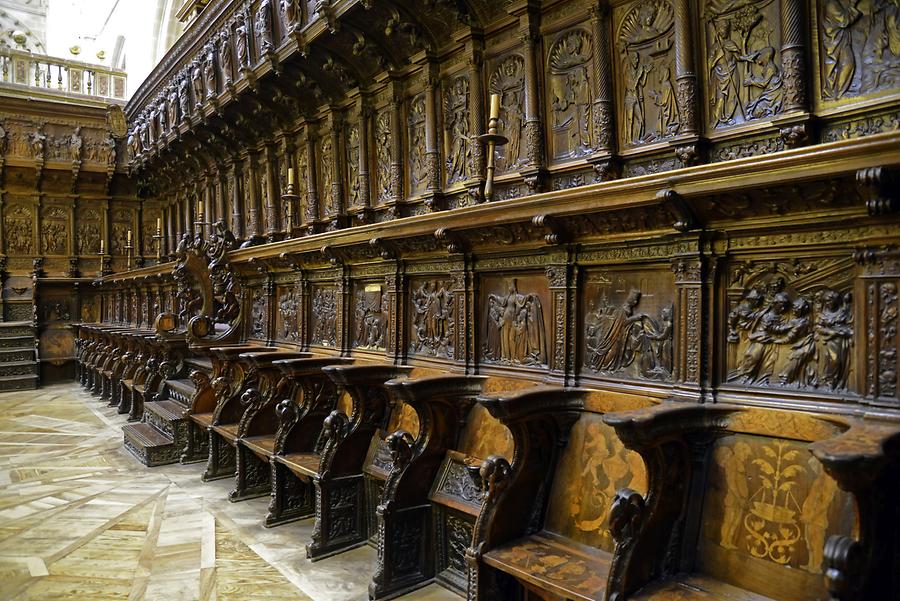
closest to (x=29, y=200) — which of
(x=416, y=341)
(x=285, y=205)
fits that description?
(x=285, y=205)

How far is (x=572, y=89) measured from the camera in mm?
3576

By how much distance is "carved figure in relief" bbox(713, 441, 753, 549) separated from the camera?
89.7 inches

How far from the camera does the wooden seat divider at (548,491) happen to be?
2580 mm

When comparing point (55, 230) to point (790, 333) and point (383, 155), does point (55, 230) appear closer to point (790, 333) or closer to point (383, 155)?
point (383, 155)

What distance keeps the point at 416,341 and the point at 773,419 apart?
2.44 m

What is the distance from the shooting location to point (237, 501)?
4.73 meters

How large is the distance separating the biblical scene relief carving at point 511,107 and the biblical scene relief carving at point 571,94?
252mm

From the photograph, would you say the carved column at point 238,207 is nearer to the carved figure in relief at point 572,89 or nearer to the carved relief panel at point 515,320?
the carved relief panel at point 515,320

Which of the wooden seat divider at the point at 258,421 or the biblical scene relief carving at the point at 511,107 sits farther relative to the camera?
the wooden seat divider at the point at 258,421

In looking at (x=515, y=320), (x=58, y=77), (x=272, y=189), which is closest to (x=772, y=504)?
(x=515, y=320)

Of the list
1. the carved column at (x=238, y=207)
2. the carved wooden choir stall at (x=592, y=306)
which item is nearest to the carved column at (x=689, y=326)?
the carved wooden choir stall at (x=592, y=306)

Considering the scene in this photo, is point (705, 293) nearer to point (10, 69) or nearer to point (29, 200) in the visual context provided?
point (29, 200)

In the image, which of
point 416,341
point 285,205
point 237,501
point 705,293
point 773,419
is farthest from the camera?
point 285,205

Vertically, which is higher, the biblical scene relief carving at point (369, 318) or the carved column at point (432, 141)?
the carved column at point (432, 141)
